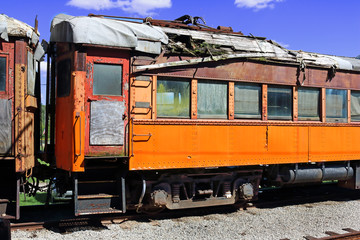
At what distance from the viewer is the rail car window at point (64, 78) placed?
6.76 metres

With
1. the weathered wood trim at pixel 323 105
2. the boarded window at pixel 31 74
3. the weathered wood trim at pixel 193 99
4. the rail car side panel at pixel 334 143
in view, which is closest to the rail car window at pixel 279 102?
the rail car side panel at pixel 334 143

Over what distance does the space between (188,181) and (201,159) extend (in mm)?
556

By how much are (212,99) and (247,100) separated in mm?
893

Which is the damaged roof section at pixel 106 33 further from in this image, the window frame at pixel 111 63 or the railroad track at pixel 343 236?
the railroad track at pixel 343 236

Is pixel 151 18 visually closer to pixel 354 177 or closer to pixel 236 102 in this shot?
pixel 236 102

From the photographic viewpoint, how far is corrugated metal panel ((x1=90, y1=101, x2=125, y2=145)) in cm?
662

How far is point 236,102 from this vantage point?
7.89 m

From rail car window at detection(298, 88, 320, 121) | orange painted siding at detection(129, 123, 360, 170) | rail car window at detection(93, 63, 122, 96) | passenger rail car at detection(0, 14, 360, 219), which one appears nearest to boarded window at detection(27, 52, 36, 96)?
passenger rail car at detection(0, 14, 360, 219)

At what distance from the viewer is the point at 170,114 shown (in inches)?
285

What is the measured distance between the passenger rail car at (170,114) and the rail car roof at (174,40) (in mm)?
24

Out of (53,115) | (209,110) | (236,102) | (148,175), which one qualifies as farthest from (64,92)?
(236,102)

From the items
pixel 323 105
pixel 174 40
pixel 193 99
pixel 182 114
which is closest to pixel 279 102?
pixel 323 105

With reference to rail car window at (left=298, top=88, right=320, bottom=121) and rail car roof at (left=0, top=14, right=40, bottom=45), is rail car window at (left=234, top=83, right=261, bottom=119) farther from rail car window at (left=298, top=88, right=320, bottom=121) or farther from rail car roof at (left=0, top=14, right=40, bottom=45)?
rail car roof at (left=0, top=14, right=40, bottom=45)

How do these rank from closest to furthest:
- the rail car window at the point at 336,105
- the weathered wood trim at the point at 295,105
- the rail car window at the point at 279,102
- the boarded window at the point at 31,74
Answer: the boarded window at the point at 31,74
the rail car window at the point at 279,102
the weathered wood trim at the point at 295,105
the rail car window at the point at 336,105
